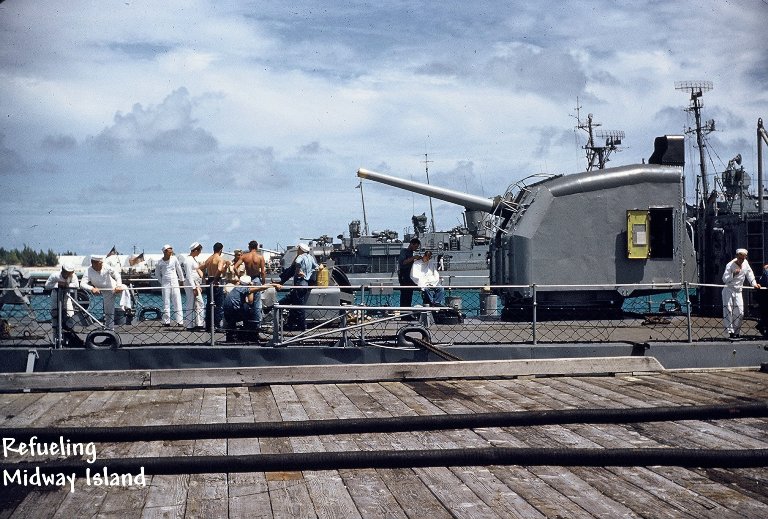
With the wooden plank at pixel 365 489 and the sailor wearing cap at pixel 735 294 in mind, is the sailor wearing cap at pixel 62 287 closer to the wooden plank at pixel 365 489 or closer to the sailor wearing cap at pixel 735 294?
the wooden plank at pixel 365 489

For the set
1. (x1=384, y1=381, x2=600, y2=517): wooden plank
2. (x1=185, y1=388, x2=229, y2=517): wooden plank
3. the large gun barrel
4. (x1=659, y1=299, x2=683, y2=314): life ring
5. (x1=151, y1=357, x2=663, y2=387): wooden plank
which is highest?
the large gun barrel

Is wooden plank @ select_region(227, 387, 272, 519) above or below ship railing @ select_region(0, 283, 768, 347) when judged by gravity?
below

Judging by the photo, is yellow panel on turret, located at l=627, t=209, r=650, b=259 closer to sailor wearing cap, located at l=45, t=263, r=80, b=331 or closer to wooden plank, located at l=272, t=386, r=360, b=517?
sailor wearing cap, located at l=45, t=263, r=80, b=331

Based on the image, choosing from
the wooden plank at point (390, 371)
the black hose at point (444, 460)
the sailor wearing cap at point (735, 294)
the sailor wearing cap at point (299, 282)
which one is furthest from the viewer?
the sailor wearing cap at point (299, 282)

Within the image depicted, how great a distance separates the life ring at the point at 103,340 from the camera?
11328 millimetres

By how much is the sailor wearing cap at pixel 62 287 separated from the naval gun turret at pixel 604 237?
711 cm

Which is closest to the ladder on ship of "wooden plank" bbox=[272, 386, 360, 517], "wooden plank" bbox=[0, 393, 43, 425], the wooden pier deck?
the wooden pier deck

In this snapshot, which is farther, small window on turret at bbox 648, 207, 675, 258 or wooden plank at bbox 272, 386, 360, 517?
small window on turret at bbox 648, 207, 675, 258

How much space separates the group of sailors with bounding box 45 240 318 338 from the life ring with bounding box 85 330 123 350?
0.49 meters

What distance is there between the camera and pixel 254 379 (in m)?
7.47

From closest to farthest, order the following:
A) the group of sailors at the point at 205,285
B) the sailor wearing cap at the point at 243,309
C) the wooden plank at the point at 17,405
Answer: the wooden plank at the point at 17,405
the group of sailors at the point at 205,285
the sailor wearing cap at the point at 243,309

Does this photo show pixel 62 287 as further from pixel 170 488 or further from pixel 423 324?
pixel 170 488

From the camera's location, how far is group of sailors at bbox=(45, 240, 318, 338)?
11648 mm

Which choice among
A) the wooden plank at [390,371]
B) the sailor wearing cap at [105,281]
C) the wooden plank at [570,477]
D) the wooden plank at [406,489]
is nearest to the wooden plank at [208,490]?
Answer: the wooden plank at [406,489]
